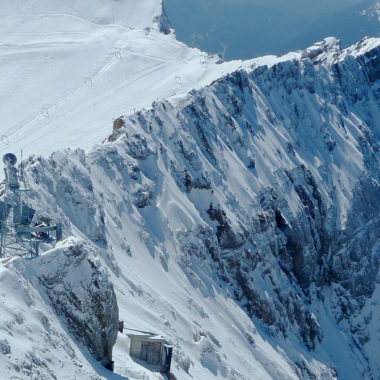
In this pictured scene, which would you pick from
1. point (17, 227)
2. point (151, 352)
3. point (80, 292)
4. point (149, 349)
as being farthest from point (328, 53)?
point (80, 292)

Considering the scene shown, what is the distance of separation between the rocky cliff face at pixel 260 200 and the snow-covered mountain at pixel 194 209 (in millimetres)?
193

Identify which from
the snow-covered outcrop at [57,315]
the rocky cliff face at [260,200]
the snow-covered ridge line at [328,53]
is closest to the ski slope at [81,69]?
the rocky cliff face at [260,200]

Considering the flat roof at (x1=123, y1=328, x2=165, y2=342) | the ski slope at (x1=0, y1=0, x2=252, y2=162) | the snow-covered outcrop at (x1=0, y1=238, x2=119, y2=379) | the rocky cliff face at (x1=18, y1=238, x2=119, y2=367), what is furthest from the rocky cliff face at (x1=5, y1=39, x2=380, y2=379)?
the ski slope at (x1=0, y1=0, x2=252, y2=162)

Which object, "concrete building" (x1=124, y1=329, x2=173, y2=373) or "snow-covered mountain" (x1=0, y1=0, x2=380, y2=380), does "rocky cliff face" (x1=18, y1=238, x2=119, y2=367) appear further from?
"concrete building" (x1=124, y1=329, x2=173, y2=373)

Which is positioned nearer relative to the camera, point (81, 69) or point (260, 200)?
point (260, 200)

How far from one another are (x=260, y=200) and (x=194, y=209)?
12183mm

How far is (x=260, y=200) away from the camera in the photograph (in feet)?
266

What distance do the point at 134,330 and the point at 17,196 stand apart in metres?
10.3

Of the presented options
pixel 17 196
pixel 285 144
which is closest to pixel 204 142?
pixel 285 144

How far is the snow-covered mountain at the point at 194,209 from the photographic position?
3350 cm

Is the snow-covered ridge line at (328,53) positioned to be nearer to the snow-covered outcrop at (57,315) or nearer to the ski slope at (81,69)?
the ski slope at (81,69)

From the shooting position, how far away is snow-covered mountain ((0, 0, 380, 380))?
33.5 meters

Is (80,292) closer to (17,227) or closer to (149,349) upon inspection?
(17,227)

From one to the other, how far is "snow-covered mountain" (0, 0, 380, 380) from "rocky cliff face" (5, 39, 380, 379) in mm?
193
